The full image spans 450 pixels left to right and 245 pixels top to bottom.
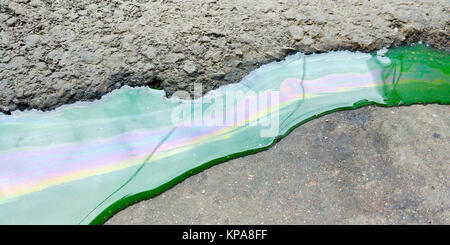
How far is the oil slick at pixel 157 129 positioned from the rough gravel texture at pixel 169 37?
74 millimetres

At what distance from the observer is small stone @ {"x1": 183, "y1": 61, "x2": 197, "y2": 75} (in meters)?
2.49

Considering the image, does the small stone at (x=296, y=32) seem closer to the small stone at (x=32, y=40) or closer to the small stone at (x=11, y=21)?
the small stone at (x=32, y=40)

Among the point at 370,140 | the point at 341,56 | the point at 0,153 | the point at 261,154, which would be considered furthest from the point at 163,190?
the point at 341,56

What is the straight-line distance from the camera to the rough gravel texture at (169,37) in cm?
245

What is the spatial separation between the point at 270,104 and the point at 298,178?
0.49m

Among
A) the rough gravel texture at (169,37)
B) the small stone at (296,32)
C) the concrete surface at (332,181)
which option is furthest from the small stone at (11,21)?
the small stone at (296,32)

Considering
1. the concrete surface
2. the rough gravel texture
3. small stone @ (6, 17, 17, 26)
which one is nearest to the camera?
the concrete surface

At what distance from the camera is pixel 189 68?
2.50m

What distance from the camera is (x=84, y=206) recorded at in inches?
82.1

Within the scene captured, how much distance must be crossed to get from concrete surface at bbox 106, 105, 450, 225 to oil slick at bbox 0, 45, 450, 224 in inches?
3.6

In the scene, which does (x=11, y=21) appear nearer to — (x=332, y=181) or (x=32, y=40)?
(x=32, y=40)

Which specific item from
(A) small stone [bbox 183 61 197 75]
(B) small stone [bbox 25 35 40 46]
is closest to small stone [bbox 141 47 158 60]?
(A) small stone [bbox 183 61 197 75]

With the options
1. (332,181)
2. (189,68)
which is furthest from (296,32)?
(332,181)

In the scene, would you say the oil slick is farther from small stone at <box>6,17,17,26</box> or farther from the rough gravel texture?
small stone at <box>6,17,17,26</box>
